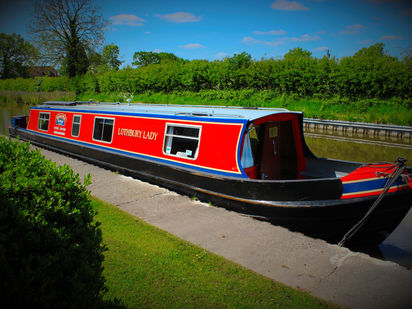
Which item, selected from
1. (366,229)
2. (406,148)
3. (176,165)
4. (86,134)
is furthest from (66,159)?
(406,148)

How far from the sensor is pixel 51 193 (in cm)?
209

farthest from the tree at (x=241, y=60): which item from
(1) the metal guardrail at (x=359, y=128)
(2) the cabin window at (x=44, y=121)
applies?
(2) the cabin window at (x=44, y=121)

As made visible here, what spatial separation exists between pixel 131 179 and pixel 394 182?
18.1 feet

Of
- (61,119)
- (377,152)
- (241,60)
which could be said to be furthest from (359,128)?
(61,119)

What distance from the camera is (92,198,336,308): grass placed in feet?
9.43

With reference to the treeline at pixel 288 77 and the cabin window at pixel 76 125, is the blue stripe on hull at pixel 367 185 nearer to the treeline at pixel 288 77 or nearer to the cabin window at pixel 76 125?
the cabin window at pixel 76 125

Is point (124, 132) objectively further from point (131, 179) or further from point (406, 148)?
point (406, 148)

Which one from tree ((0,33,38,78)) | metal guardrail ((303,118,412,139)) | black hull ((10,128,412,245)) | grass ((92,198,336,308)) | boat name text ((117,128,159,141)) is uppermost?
tree ((0,33,38,78))

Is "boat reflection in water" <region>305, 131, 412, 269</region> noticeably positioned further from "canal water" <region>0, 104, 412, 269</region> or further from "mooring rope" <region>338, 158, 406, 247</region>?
"mooring rope" <region>338, 158, 406, 247</region>

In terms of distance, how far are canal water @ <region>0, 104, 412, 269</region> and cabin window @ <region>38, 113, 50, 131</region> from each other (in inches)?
254

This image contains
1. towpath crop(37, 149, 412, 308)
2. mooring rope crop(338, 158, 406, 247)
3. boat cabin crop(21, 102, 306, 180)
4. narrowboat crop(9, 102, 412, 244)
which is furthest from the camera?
boat cabin crop(21, 102, 306, 180)

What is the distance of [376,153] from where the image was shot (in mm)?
11414

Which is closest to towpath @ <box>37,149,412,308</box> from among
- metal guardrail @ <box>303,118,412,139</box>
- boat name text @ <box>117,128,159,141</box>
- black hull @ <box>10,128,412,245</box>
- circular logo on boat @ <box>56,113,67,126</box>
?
black hull @ <box>10,128,412,245</box>

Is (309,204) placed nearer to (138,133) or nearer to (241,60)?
(138,133)
